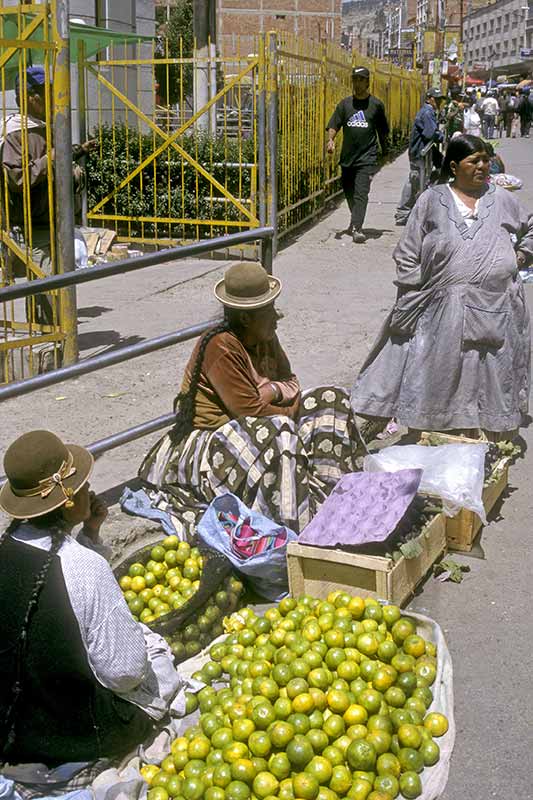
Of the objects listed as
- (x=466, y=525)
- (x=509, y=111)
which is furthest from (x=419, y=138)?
(x=509, y=111)

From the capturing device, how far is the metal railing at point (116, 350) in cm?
405

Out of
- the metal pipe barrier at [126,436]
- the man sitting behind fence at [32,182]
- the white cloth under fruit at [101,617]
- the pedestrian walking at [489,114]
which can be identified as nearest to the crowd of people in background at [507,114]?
the pedestrian walking at [489,114]

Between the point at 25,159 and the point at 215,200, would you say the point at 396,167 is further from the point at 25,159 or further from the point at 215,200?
the point at 25,159

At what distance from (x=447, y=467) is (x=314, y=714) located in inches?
72.1

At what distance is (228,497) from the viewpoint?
443 centimetres

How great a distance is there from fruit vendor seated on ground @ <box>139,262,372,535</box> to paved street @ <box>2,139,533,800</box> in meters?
0.67

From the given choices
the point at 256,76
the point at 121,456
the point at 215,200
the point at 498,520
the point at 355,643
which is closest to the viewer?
the point at 355,643

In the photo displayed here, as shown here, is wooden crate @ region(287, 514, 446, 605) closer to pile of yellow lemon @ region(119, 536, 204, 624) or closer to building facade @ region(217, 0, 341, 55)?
pile of yellow lemon @ region(119, 536, 204, 624)

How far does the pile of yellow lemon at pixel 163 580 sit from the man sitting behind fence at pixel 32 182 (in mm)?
3061

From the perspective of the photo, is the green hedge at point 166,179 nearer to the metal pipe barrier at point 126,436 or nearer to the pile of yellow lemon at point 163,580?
the metal pipe barrier at point 126,436

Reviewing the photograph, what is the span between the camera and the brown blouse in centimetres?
469

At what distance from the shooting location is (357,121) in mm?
13227

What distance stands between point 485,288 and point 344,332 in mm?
3757

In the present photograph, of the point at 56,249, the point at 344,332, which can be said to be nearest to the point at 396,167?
the point at 344,332
